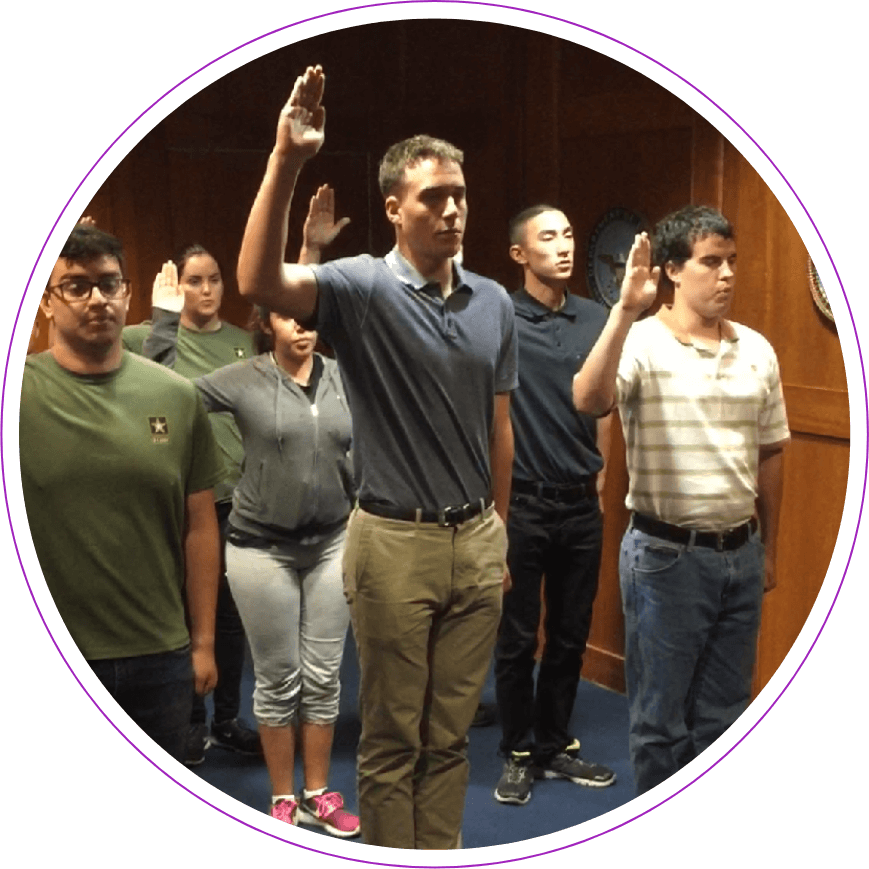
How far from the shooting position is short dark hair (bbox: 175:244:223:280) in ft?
5.04

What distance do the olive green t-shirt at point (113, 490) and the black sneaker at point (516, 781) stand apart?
539mm

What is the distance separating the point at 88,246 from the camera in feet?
4.61

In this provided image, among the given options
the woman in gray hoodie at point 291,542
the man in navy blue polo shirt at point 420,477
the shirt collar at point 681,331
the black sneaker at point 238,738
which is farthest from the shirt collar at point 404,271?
the black sneaker at point 238,738

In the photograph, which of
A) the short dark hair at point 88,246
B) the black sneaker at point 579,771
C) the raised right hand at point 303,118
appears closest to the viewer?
the raised right hand at point 303,118

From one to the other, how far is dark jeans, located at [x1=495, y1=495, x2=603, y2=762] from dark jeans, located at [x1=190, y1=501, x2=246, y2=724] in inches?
16.7

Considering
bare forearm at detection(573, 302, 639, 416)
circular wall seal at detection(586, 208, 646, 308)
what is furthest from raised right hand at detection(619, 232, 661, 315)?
circular wall seal at detection(586, 208, 646, 308)

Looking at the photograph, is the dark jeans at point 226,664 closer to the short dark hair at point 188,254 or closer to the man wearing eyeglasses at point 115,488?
the man wearing eyeglasses at point 115,488

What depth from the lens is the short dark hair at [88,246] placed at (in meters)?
1.40

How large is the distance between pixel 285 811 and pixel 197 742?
0.17 meters

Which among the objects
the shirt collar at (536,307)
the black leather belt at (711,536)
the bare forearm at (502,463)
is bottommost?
the black leather belt at (711,536)

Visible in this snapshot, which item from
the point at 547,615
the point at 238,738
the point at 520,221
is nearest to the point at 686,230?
the point at 520,221

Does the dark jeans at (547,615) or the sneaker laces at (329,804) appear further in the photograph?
the dark jeans at (547,615)

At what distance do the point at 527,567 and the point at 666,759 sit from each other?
0.38 metres

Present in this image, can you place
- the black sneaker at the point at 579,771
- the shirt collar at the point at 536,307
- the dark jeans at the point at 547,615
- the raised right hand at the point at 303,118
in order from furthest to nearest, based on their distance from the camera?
1. the dark jeans at the point at 547,615
2. the black sneaker at the point at 579,771
3. the shirt collar at the point at 536,307
4. the raised right hand at the point at 303,118
